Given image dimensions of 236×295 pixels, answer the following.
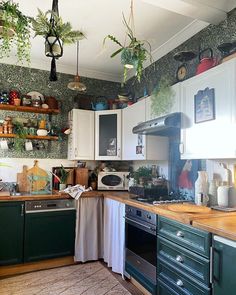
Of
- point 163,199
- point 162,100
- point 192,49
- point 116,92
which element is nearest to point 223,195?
point 163,199

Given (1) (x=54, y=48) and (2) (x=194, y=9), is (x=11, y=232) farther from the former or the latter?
(2) (x=194, y=9)

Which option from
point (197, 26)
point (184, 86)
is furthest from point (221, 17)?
point (184, 86)

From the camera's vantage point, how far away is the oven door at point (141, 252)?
85.6 inches

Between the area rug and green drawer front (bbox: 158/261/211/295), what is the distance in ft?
2.23

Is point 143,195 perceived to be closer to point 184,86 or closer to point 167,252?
point 167,252

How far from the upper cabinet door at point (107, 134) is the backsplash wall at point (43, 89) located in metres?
0.55

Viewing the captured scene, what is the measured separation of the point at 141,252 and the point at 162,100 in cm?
159

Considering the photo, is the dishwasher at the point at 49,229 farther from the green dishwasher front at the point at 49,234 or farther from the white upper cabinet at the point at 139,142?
the white upper cabinet at the point at 139,142

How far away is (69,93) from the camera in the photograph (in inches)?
153

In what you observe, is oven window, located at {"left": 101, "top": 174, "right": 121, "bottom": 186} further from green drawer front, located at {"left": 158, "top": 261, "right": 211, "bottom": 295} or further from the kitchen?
green drawer front, located at {"left": 158, "top": 261, "right": 211, "bottom": 295}

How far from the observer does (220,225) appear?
1524mm

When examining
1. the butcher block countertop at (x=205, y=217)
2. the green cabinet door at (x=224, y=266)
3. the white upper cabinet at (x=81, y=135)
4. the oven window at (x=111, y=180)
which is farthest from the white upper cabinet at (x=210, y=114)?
the white upper cabinet at (x=81, y=135)

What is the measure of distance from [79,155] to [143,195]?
1275 millimetres

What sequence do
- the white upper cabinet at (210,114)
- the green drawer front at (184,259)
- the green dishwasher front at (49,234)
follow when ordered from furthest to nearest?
the green dishwasher front at (49,234), the white upper cabinet at (210,114), the green drawer front at (184,259)
